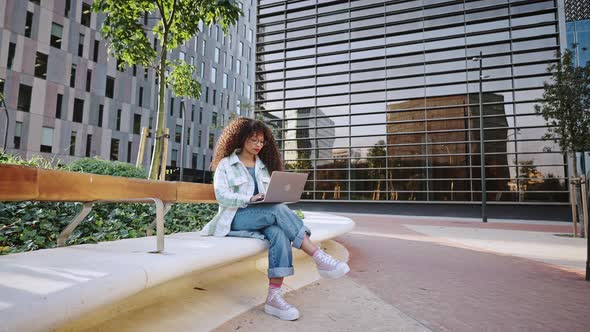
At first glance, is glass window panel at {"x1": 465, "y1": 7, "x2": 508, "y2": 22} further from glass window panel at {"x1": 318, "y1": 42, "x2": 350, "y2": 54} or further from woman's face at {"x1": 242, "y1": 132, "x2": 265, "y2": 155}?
woman's face at {"x1": 242, "y1": 132, "x2": 265, "y2": 155}

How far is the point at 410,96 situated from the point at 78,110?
21483 mm

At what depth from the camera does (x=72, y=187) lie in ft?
5.77

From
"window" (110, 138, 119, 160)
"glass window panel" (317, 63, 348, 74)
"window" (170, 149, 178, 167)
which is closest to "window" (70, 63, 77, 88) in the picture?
"window" (110, 138, 119, 160)

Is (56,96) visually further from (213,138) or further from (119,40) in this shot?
(119,40)

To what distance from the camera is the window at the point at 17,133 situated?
66.5 feet

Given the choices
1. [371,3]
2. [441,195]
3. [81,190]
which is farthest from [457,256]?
[371,3]

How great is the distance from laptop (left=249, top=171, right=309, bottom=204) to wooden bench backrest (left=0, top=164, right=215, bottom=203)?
69cm

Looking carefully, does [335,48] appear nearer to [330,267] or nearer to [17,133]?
[330,267]

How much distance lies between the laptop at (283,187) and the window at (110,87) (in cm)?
→ 2720

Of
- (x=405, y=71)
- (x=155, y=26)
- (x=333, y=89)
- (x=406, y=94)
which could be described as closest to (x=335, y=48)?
(x=333, y=89)

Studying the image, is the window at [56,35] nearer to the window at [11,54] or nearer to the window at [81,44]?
the window at [81,44]

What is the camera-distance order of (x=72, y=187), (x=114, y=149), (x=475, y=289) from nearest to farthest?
(x=72, y=187) < (x=475, y=289) < (x=114, y=149)

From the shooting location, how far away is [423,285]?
12.2 ft

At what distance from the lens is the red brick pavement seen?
2.68 meters
